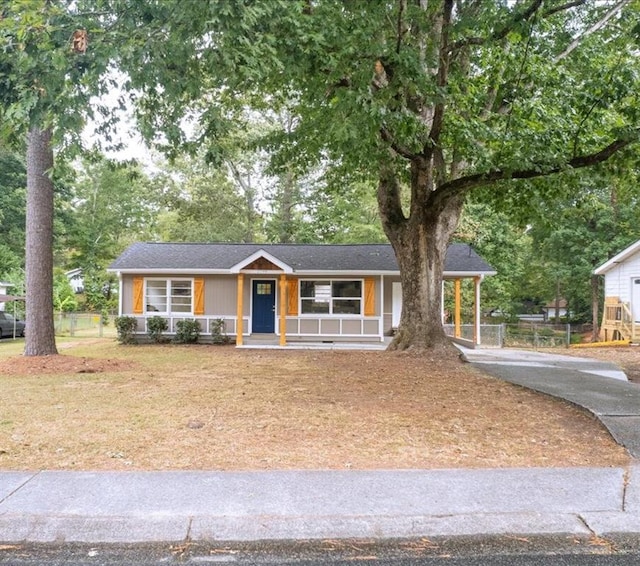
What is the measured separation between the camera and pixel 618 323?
20.1 m

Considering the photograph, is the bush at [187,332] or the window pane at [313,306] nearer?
the bush at [187,332]

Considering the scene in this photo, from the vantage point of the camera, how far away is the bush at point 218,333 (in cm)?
1694

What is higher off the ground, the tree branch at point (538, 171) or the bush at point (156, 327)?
the tree branch at point (538, 171)

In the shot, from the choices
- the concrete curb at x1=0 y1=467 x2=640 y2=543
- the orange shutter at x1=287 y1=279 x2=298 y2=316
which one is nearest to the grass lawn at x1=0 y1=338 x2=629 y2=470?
the concrete curb at x1=0 y1=467 x2=640 y2=543

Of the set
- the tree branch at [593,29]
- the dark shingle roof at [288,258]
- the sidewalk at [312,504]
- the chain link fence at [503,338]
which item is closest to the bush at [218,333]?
the dark shingle roof at [288,258]

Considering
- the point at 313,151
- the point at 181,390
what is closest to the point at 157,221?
the point at 313,151

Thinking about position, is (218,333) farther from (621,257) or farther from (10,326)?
(621,257)

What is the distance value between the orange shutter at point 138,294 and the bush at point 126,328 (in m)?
0.57

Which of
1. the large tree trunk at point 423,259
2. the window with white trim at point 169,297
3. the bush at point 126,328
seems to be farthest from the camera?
the window with white trim at point 169,297

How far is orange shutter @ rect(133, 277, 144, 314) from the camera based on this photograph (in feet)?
57.4

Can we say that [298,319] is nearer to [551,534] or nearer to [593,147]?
[593,147]

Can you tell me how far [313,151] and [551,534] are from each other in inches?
397

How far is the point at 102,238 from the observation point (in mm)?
37188

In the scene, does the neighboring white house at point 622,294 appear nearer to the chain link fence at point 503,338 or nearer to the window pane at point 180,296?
the chain link fence at point 503,338
